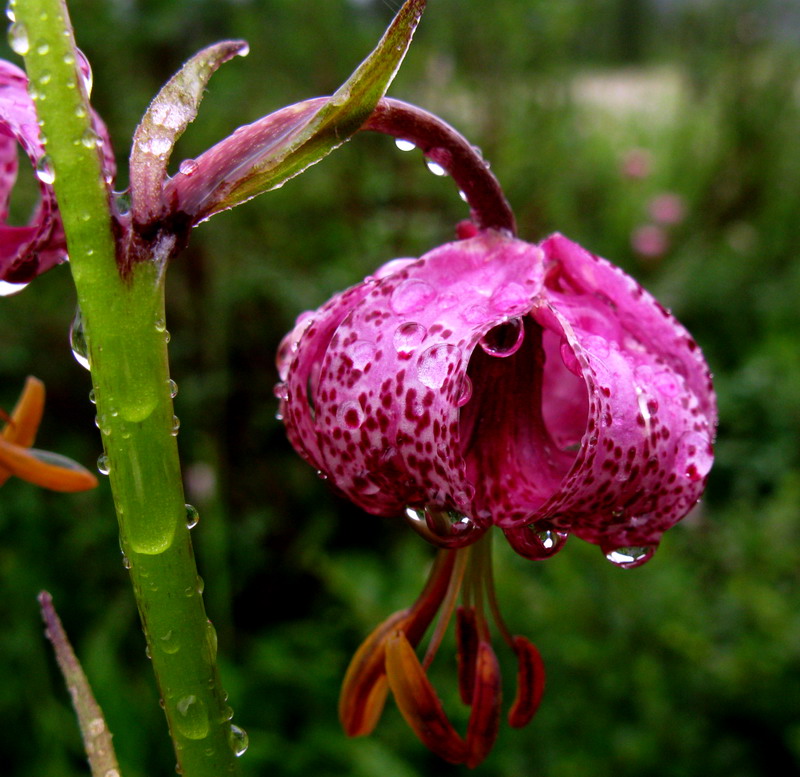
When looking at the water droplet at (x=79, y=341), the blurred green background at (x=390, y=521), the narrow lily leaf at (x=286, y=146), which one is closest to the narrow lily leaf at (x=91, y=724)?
the water droplet at (x=79, y=341)

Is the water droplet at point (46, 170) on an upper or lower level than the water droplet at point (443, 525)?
upper

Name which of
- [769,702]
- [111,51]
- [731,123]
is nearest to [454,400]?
[769,702]

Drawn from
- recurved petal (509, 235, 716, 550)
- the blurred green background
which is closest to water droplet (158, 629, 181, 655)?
recurved petal (509, 235, 716, 550)

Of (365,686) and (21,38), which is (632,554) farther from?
(21,38)

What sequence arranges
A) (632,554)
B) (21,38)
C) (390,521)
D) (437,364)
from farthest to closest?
(390,521)
(632,554)
(437,364)
(21,38)

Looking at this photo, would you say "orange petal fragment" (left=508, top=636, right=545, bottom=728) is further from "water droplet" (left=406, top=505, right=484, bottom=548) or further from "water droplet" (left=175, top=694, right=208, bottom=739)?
"water droplet" (left=175, top=694, right=208, bottom=739)

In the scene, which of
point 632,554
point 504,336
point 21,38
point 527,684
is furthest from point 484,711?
point 21,38

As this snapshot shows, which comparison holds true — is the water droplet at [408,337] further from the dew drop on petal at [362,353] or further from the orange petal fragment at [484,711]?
the orange petal fragment at [484,711]
